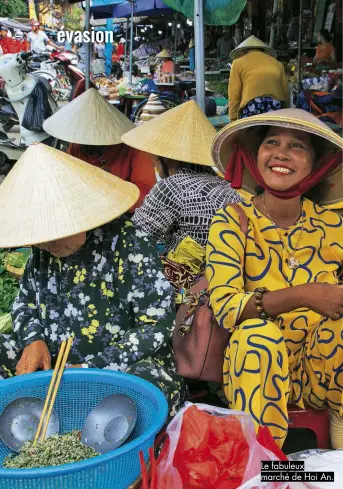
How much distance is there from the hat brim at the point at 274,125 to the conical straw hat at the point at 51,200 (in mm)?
431

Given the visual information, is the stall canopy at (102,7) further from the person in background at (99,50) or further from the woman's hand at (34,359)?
the woman's hand at (34,359)

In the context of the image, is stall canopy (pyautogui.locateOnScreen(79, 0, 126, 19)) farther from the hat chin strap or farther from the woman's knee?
the woman's knee

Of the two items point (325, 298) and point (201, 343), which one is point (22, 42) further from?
point (325, 298)

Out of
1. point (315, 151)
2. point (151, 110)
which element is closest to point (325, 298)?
point (315, 151)

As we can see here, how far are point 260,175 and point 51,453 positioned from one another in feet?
3.63

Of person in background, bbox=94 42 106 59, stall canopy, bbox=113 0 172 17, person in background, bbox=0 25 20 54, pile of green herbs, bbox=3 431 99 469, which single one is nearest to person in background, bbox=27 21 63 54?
person in background, bbox=0 25 20 54

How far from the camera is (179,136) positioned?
10.2ft

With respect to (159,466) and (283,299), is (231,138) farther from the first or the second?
(159,466)

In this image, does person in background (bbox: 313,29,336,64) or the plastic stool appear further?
person in background (bbox: 313,29,336,64)

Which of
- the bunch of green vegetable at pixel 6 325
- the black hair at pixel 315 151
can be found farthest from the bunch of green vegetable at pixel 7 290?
the black hair at pixel 315 151

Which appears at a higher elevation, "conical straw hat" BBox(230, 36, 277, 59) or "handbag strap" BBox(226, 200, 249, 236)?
"conical straw hat" BBox(230, 36, 277, 59)

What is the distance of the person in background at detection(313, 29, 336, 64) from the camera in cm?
652

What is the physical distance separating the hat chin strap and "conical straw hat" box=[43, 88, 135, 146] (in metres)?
1.69

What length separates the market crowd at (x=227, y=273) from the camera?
1797 millimetres
